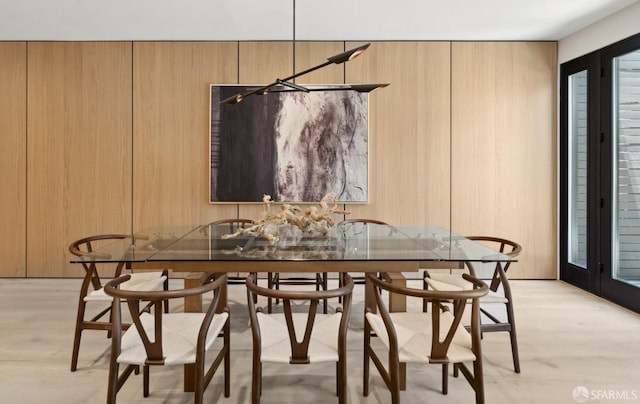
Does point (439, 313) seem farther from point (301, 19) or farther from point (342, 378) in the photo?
point (301, 19)

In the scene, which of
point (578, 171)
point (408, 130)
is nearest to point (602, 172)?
point (578, 171)

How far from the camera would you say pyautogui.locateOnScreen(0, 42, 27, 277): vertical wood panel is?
4.91 meters

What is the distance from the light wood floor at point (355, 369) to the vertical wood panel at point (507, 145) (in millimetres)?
1326

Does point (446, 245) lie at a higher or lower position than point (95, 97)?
lower

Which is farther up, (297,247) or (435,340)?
(297,247)

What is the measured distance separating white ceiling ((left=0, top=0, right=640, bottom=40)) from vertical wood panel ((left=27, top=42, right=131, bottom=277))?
27 centimetres

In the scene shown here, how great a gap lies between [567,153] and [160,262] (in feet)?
15.2

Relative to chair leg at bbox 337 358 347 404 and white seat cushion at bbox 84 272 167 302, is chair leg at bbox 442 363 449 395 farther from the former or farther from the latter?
white seat cushion at bbox 84 272 167 302

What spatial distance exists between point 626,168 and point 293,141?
345 centimetres

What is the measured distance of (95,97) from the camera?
4.93 m

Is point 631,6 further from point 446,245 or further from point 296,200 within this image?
point 296,200

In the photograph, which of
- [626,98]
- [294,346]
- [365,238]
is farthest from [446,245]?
[626,98]

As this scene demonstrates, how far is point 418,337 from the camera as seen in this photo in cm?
207

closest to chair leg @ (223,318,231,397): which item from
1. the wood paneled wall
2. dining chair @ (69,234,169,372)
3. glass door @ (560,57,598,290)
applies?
dining chair @ (69,234,169,372)
